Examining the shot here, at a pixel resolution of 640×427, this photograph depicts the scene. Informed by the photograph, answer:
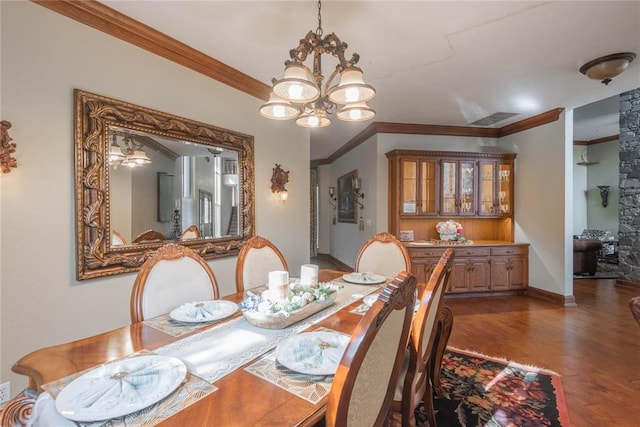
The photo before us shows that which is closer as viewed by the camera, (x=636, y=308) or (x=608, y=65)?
(x=636, y=308)

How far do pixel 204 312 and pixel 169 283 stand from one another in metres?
0.34

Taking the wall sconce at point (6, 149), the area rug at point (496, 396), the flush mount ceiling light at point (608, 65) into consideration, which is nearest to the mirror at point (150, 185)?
the wall sconce at point (6, 149)

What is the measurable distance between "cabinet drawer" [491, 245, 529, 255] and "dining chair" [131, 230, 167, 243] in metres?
4.24

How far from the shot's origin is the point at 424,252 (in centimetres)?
418

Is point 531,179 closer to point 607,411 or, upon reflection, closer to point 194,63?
point 607,411

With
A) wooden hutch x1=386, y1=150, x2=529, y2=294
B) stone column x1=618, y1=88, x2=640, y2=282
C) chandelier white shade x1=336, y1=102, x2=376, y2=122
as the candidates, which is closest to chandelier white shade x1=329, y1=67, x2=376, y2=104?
chandelier white shade x1=336, y1=102, x2=376, y2=122

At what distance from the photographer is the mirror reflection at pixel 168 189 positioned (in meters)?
2.20

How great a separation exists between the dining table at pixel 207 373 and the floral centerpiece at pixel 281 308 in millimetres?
34

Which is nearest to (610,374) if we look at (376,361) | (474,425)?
(474,425)

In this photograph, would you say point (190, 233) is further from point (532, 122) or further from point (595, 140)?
point (595, 140)

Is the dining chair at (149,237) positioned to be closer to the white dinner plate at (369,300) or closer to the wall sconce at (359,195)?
the white dinner plate at (369,300)

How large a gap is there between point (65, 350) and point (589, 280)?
7.15 meters

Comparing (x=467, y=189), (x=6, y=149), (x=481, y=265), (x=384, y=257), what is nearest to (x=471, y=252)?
(x=481, y=265)

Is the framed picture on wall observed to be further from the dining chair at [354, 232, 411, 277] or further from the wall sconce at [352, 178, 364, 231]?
the dining chair at [354, 232, 411, 277]
